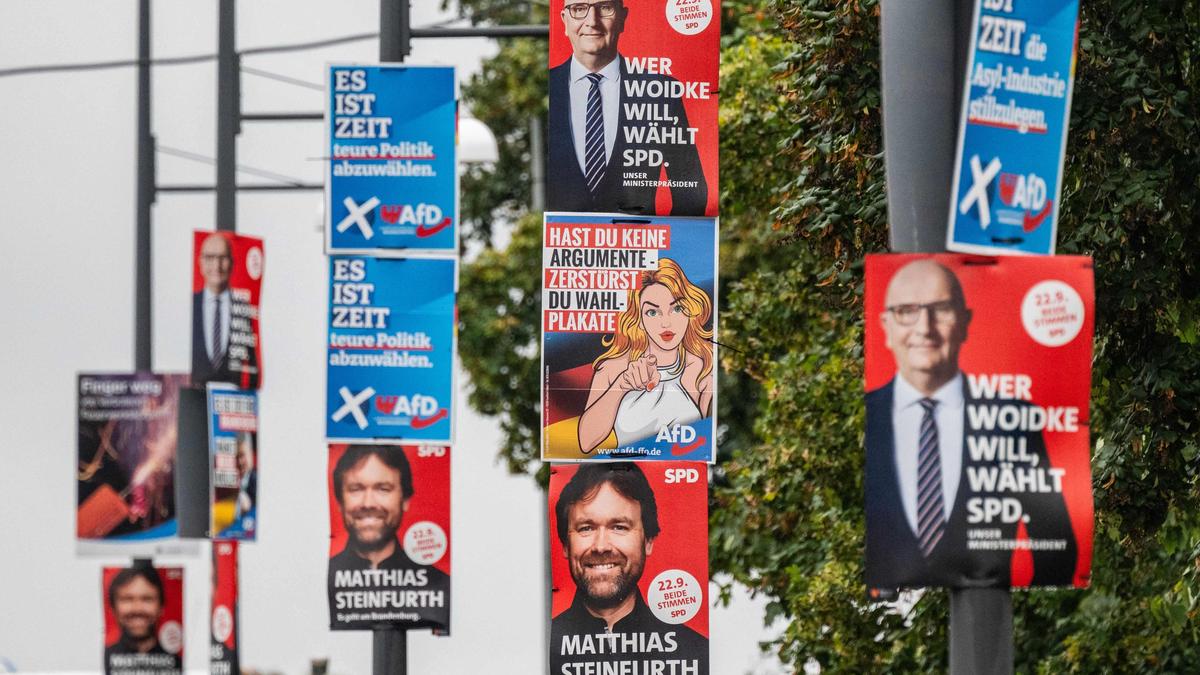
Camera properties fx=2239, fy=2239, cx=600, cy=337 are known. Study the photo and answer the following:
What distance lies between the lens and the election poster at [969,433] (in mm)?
6156

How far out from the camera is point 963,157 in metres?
6.24

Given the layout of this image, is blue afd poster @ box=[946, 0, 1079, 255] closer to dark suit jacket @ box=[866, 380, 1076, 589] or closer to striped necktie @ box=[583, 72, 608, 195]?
dark suit jacket @ box=[866, 380, 1076, 589]

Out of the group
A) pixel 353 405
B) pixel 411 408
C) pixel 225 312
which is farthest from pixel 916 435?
pixel 225 312

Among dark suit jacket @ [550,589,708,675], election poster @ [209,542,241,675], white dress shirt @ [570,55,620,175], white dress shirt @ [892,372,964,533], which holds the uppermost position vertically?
white dress shirt @ [570,55,620,175]

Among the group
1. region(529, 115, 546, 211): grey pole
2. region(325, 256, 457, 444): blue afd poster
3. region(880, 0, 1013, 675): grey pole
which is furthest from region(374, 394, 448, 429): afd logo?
region(529, 115, 546, 211): grey pole

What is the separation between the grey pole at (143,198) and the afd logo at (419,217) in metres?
11.7

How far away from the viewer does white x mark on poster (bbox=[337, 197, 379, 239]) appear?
14.7 m

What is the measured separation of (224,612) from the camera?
64.6 feet

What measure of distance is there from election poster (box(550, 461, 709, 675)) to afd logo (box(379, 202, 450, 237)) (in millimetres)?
4476

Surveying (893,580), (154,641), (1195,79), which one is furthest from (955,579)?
(154,641)

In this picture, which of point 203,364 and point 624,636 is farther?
point 203,364

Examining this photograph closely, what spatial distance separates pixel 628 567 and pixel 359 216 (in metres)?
4.81

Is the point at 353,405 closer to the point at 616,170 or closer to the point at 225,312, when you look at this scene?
the point at 616,170

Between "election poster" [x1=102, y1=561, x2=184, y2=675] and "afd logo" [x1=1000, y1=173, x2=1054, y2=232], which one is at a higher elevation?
"afd logo" [x1=1000, y1=173, x2=1054, y2=232]
